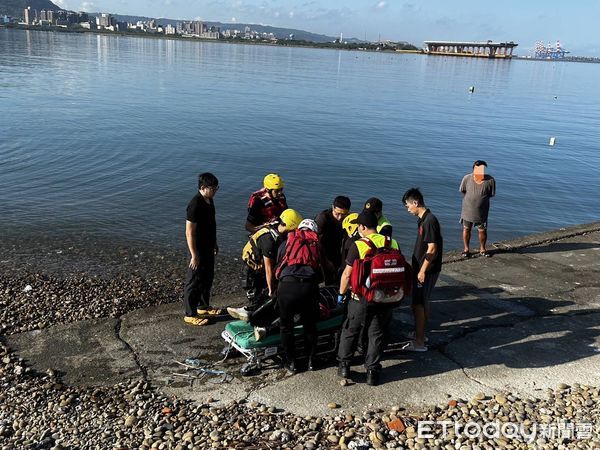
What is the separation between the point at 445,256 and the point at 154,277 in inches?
232

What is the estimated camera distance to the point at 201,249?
7.32 metres

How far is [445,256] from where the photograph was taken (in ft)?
35.8

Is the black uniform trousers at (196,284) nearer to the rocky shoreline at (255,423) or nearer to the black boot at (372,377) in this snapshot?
the rocky shoreline at (255,423)

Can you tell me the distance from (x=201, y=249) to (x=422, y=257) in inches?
116

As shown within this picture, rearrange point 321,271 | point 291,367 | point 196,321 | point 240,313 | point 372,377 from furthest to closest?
point 196,321 → point 240,313 → point 291,367 → point 321,271 → point 372,377

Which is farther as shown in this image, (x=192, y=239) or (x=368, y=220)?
(x=192, y=239)

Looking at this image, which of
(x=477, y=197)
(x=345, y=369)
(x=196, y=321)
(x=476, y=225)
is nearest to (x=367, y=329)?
(x=345, y=369)

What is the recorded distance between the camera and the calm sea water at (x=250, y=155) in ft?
51.4

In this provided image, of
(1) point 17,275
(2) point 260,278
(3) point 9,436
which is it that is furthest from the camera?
(1) point 17,275

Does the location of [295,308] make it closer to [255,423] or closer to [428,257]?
[255,423]

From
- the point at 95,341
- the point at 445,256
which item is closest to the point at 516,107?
the point at 445,256

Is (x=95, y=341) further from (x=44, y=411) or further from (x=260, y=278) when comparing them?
(x=260, y=278)

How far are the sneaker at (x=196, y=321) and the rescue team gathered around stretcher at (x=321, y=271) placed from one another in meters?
0.01

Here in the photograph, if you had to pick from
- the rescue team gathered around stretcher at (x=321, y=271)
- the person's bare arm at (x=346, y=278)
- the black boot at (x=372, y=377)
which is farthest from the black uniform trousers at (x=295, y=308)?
the black boot at (x=372, y=377)
